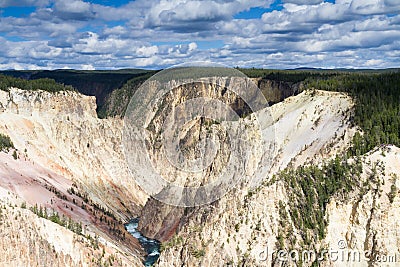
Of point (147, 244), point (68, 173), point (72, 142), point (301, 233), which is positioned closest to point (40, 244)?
point (301, 233)

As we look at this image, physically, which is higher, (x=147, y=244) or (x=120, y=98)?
(x=120, y=98)

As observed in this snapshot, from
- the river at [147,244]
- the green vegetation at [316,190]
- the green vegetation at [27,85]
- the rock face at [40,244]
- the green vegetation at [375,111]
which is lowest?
the river at [147,244]

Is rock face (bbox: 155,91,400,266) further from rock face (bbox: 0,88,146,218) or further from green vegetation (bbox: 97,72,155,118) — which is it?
green vegetation (bbox: 97,72,155,118)

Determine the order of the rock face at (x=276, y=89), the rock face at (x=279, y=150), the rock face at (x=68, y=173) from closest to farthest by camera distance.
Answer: the rock face at (x=279, y=150)
the rock face at (x=68, y=173)
the rock face at (x=276, y=89)

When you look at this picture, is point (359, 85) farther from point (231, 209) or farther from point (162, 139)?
point (162, 139)

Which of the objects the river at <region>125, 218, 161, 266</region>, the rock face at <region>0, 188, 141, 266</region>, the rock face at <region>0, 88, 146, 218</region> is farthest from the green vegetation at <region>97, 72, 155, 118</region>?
the rock face at <region>0, 188, 141, 266</region>

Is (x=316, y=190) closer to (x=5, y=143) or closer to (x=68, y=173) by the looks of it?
(x=5, y=143)

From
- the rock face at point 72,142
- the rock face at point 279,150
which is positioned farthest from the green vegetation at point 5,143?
the rock face at point 279,150

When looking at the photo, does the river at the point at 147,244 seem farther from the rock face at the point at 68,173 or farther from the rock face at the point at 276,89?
the rock face at the point at 276,89
